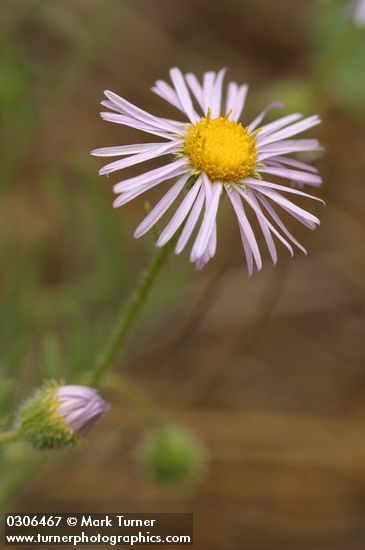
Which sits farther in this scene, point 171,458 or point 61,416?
point 171,458

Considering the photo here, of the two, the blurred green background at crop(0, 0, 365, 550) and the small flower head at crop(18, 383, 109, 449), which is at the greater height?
the blurred green background at crop(0, 0, 365, 550)

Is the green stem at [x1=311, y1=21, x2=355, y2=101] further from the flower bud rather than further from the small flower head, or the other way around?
the small flower head

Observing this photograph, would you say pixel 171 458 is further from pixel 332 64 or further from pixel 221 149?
pixel 332 64

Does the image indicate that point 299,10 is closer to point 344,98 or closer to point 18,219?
point 344,98

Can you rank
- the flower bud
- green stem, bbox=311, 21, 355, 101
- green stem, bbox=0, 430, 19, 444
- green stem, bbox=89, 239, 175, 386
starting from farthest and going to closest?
1. green stem, bbox=311, 21, 355, 101
2. the flower bud
3. green stem, bbox=0, 430, 19, 444
4. green stem, bbox=89, 239, 175, 386

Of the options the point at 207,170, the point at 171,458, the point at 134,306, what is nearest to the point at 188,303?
the point at 171,458

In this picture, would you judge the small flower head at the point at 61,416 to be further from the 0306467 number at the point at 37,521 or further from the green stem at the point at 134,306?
A: the 0306467 number at the point at 37,521

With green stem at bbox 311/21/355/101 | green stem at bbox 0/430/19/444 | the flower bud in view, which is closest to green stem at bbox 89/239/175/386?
green stem at bbox 0/430/19/444
